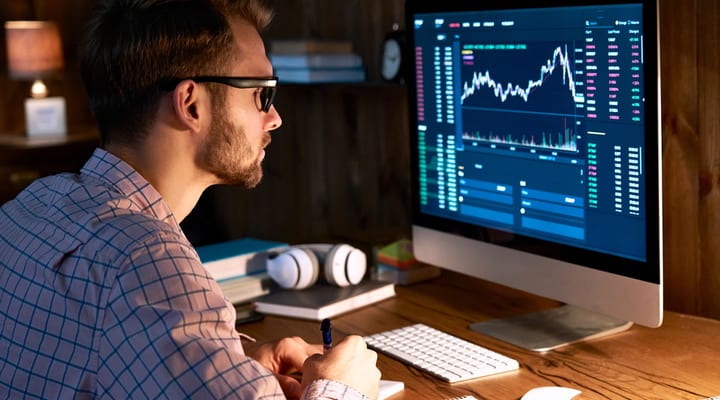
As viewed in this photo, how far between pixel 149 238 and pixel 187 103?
33 centimetres

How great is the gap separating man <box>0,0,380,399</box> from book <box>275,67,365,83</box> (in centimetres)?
109

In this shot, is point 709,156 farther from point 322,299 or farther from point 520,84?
point 322,299

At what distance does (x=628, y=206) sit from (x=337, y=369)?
551 millimetres

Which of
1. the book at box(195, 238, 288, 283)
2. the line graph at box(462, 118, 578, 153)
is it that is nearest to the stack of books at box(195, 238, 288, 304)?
the book at box(195, 238, 288, 283)

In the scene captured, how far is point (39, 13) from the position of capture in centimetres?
455

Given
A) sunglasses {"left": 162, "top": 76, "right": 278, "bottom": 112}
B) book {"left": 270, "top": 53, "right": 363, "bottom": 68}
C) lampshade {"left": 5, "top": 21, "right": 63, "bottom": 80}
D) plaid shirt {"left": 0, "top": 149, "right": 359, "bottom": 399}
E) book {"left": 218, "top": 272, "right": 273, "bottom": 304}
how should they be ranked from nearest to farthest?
1. plaid shirt {"left": 0, "top": 149, "right": 359, "bottom": 399}
2. sunglasses {"left": 162, "top": 76, "right": 278, "bottom": 112}
3. book {"left": 218, "top": 272, "right": 273, "bottom": 304}
4. book {"left": 270, "top": 53, "right": 363, "bottom": 68}
5. lampshade {"left": 5, "top": 21, "right": 63, "bottom": 80}

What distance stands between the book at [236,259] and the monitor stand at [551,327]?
57 cm

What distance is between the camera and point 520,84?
1.90 m

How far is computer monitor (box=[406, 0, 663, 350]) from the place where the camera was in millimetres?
1683

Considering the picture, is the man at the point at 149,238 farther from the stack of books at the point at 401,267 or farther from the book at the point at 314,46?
the book at the point at 314,46

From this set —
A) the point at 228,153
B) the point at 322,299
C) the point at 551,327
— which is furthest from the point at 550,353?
the point at 228,153

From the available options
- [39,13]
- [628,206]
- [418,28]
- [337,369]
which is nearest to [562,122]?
[628,206]

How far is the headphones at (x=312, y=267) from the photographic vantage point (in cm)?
225

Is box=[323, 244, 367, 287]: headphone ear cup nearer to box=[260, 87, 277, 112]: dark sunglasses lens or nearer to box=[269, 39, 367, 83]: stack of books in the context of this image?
box=[260, 87, 277, 112]: dark sunglasses lens
